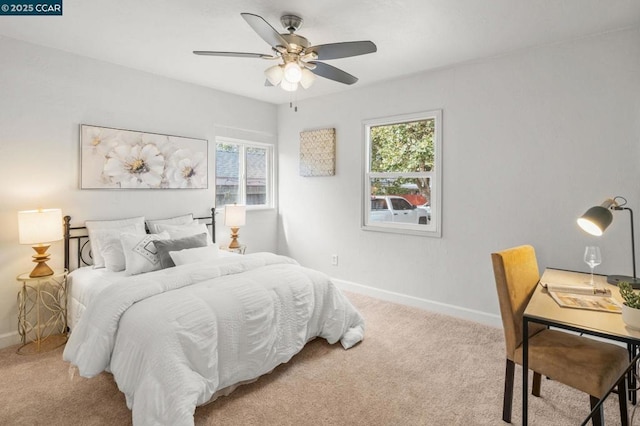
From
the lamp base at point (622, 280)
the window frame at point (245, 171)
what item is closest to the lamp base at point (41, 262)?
the window frame at point (245, 171)

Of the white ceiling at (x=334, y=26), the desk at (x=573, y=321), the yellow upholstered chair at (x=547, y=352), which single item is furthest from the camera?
the white ceiling at (x=334, y=26)

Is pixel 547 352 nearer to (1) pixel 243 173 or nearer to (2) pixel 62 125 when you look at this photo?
(1) pixel 243 173

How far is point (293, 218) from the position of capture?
16.0 ft

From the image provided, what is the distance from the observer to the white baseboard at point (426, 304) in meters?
3.25

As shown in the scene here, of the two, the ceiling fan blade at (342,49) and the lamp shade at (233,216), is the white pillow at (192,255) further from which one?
the ceiling fan blade at (342,49)

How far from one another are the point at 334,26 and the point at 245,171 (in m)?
2.61

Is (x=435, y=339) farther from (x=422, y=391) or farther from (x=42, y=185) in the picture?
(x=42, y=185)

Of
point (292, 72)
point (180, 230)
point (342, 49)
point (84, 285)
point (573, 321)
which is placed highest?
point (342, 49)

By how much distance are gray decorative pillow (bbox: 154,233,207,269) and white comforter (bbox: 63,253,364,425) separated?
1.43 ft

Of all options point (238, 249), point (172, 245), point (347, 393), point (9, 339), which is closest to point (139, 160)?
point (172, 245)

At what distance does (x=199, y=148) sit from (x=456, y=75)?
3009 mm

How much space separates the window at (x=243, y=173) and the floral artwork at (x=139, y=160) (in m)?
0.33

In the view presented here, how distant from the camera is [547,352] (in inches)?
69.2

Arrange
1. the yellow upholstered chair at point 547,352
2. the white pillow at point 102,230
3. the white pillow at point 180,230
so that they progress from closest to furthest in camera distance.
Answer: the yellow upholstered chair at point 547,352 → the white pillow at point 102,230 → the white pillow at point 180,230
